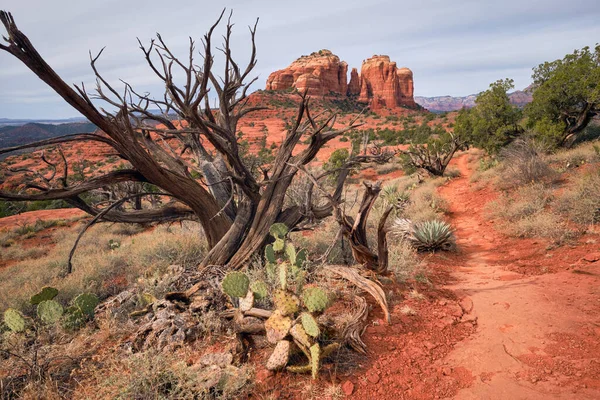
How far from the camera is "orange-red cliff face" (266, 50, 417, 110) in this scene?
79.7m

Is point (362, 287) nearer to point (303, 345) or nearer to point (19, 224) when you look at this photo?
point (303, 345)

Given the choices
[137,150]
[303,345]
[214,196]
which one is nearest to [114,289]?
[214,196]

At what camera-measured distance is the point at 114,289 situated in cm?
598

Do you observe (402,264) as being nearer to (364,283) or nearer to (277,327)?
(364,283)

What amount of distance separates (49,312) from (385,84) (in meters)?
88.8

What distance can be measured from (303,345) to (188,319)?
183 centimetres

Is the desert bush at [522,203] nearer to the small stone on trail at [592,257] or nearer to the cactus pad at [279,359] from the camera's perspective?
the small stone on trail at [592,257]

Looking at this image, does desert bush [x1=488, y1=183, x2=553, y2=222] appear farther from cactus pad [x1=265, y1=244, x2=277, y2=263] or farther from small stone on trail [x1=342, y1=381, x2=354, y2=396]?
small stone on trail [x1=342, y1=381, x2=354, y2=396]

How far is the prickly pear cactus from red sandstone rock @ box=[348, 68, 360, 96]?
9097 cm

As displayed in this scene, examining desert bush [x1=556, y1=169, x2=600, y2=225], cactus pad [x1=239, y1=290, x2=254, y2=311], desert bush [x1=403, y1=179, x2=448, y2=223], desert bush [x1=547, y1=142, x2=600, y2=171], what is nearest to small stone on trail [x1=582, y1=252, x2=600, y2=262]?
desert bush [x1=556, y1=169, x2=600, y2=225]

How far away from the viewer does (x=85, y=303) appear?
14.7ft

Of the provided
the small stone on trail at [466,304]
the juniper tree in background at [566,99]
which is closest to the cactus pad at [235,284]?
the small stone on trail at [466,304]

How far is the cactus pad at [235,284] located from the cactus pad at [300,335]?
31.9 inches

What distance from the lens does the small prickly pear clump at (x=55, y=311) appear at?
3949mm
